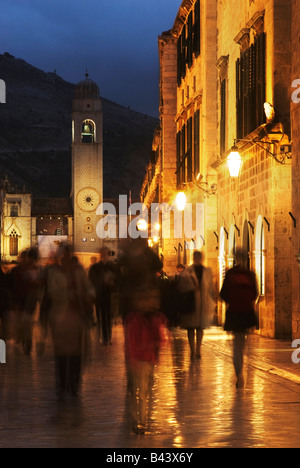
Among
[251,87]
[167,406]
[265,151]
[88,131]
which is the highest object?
[88,131]

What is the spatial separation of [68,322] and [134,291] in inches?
108

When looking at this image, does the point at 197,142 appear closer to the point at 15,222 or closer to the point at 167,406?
the point at 167,406

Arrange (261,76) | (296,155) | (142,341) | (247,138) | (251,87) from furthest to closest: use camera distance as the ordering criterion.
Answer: (251,87), (247,138), (261,76), (296,155), (142,341)

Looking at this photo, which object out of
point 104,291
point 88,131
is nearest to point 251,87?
point 104,291

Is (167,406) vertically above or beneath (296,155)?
beneath

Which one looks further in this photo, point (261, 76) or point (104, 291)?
point (261, 76)

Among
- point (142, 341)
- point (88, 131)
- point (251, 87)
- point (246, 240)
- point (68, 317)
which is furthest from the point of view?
point (88, 131)

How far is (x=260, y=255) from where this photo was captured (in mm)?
24469

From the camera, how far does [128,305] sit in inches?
401

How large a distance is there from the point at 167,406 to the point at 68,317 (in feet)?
5.63

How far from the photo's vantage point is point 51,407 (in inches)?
465
